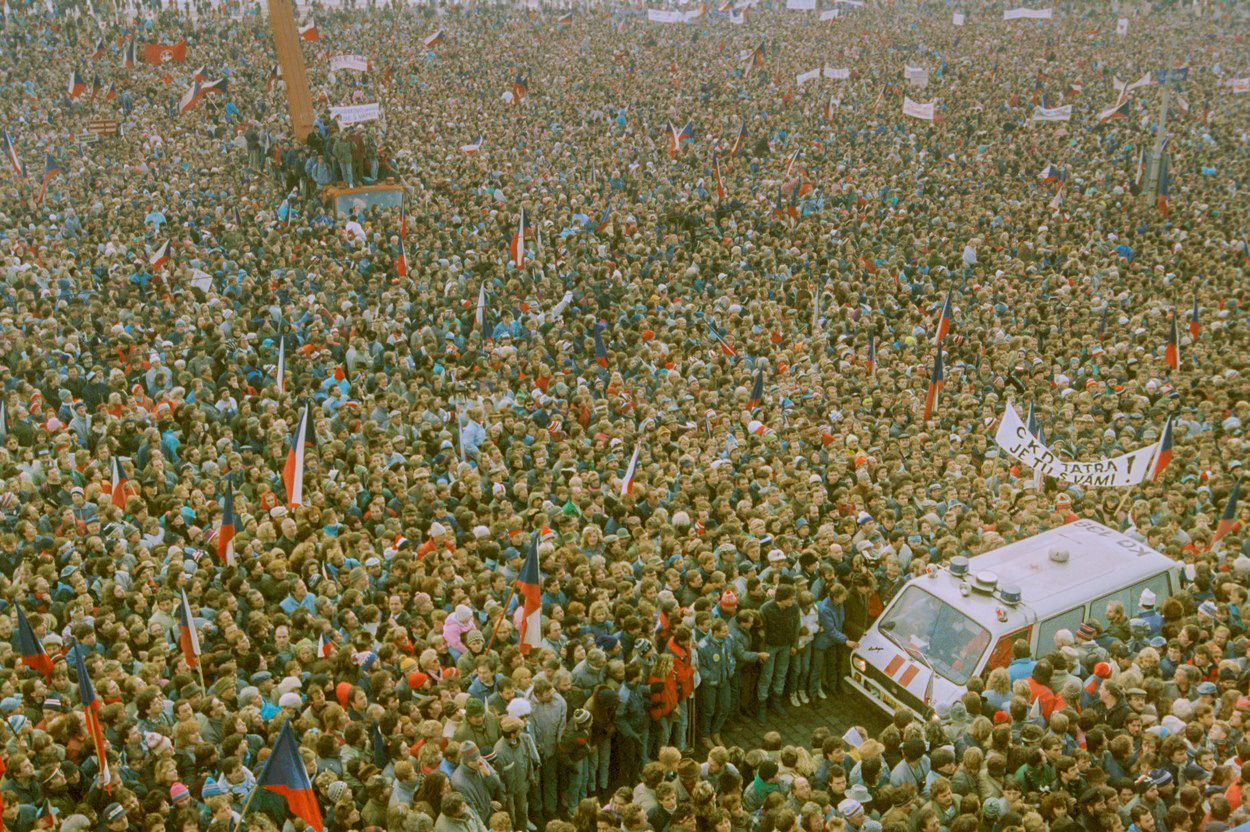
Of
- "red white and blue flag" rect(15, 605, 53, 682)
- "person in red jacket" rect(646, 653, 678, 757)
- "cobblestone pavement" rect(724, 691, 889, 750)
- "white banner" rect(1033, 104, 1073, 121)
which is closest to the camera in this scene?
"red white and blue flag" rect(15, 605, 53, 682)

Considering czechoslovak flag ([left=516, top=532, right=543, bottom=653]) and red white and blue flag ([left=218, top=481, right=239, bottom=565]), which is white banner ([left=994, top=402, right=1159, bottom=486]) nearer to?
czechoslovak flag ([left=516, top=532, right=543, bottom=653])

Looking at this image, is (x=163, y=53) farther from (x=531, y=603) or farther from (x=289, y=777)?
(x=289, y=777)

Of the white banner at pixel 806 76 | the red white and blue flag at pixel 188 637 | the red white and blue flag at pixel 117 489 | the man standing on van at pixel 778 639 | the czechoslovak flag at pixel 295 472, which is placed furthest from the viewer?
the white banner at pixel 806 76

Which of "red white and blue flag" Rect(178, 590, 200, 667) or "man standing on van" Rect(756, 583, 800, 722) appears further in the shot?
"man standing on van" Rect(756, 583, 800, 722)

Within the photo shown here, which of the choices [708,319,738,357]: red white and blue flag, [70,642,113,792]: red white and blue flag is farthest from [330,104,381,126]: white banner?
[70,642,113,792]: red white and blue flag

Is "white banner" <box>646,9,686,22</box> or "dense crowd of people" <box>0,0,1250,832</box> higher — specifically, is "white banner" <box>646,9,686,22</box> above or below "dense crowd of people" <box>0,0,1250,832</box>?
above

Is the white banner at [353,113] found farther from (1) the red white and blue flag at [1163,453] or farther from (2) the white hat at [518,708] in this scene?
(2) the white hat at [518,708]

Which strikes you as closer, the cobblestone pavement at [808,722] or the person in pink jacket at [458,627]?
the person in pink jacket at [458,627]

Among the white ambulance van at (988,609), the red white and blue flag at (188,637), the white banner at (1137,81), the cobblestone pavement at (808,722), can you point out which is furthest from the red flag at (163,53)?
the white ambulance van at (988,609)

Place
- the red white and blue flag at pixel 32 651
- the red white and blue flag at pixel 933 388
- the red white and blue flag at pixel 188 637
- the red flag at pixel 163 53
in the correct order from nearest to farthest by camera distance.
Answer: the red white and blue flag at pixel 32 651, the red white and blue flag at pixel 188 637, the red white and blue flag at pixel 933 388, the red flag at pixel 163 53
